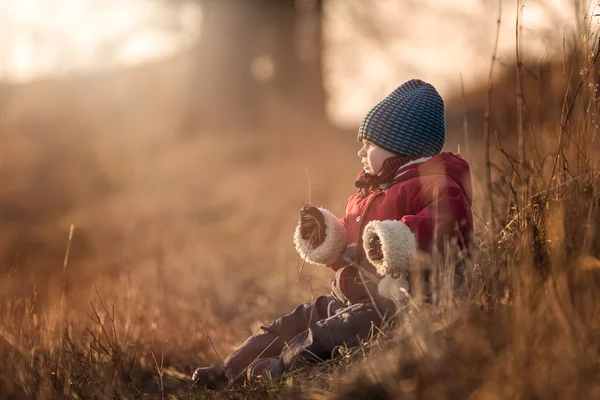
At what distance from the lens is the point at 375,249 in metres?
2.53

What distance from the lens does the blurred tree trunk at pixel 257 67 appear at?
43.5 feet

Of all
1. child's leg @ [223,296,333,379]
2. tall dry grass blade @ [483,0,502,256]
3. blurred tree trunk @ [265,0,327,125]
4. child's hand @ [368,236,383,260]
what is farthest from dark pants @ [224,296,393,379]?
blurred tree trunk @ [265,0,327,125]

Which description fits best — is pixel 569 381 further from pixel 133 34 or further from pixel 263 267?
pixel 133 34

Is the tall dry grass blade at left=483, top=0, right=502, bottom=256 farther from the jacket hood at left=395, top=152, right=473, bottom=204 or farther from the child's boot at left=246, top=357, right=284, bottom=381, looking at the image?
the child's boot at left=246, top=357, right=284, bottom=381

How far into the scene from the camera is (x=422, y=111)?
114 inches

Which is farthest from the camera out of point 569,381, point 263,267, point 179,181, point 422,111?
point 179,181

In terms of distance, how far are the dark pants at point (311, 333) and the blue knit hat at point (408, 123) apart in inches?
24.7

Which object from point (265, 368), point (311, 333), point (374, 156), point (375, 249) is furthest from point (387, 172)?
point (265, 368)

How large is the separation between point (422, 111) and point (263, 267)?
3.52 meters

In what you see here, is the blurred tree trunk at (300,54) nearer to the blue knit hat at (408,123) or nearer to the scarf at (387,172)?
the blue knit hat at (408,123)

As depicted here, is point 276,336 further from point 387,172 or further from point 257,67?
point 257,67


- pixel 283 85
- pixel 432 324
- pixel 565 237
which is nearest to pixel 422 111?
pixel 565 237

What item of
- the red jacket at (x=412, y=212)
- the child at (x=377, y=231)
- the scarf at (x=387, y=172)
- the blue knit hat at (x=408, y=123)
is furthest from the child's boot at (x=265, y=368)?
the blue knit hat at (x=408, y=123)

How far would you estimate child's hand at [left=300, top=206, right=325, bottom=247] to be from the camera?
9.65 ft
